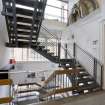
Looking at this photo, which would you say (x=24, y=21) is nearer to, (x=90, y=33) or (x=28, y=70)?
(x=90, y=33)

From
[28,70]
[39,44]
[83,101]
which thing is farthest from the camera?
[28,70]

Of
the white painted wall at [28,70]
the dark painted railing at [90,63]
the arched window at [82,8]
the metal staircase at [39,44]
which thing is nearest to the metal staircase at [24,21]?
the metal staircase at [39,44]

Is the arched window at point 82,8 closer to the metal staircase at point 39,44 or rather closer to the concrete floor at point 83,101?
the metal staircase at point 39,44

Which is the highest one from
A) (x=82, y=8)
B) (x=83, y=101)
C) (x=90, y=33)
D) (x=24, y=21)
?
(x=82, y=8)

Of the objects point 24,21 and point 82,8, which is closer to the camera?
point 24,21

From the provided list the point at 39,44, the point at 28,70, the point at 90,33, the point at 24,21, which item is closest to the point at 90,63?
the point at 90,33

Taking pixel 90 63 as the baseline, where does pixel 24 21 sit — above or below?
above

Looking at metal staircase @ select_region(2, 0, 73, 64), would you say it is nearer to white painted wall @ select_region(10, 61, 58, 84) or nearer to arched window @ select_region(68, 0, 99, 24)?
white painted wall @ select_region(10, 61, 58, 84)

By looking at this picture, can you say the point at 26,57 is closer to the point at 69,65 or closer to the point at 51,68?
the point at 51,68

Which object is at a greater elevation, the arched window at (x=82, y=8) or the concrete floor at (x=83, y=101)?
the arched window at (x=82, y=8)

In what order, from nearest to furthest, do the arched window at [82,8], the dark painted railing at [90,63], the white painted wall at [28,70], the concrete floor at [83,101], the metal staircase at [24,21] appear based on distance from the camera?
the concrete floor at [83,101] → the metal staircase at [24,21] → the dark painted railing at [90,63] → the arched window at [82,8] → the white painted wall at [28,70]

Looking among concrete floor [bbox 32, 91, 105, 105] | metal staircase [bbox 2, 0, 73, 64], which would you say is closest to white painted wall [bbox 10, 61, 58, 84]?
metal staircase [bbox 2, 0, 73, 64]

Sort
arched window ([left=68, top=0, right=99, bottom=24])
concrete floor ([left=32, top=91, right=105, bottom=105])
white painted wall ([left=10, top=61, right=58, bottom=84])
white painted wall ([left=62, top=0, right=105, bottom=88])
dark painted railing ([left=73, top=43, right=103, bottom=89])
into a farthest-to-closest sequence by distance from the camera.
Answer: white painted wall ([left=10, top=61, right=58, bottom=84]), arched window ([left=68, top=0, right=99, bottom=24]), dark painted railing ([left=73, top=43, right=103, bottom=89]), white painted wall ([left=62, top=0, right=105, bottom=88]), concrete floor ([left=32, top=91, right=105, bottom=105])

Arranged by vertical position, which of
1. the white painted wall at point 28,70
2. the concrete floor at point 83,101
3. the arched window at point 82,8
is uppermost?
the arched window at point 82,8
